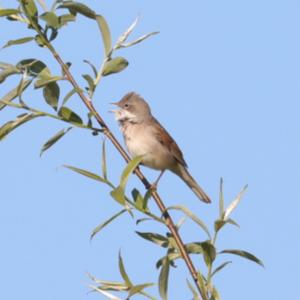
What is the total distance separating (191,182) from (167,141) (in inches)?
23.6

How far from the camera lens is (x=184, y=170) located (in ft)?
26.9

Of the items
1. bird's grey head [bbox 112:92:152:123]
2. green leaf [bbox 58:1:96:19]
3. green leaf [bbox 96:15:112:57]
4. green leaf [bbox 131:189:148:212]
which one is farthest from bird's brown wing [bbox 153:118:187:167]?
green leaf [bbox 131:189:148:212]

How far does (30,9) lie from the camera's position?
128 inches

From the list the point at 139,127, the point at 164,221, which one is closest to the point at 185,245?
the point at 164,221

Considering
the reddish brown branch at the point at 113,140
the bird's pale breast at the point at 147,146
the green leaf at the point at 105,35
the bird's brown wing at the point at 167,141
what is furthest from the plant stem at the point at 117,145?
the bird's brown wing at the point at 167,141

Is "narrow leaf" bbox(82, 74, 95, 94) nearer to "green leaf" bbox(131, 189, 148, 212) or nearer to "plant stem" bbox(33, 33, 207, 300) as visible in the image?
"plant stem" bbox(33, 33, 207, 300)

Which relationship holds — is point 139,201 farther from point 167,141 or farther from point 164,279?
point 167,141

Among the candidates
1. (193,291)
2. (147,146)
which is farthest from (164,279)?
(147,146)

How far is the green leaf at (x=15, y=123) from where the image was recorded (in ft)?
9.52

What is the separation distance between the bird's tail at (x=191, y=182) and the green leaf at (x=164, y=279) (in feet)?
17.9

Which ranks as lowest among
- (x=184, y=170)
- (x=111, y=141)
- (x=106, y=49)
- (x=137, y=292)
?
(x=137, y=292)

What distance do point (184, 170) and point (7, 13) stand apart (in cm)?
527

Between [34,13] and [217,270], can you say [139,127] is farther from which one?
[217,270]

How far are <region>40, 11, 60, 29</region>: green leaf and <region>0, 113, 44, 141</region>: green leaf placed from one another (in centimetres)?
48
